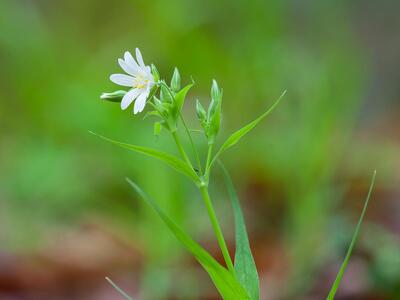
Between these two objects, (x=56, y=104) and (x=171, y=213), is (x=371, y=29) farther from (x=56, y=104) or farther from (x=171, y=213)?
(x=171, y=213)

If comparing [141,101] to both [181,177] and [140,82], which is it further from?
[181,177]

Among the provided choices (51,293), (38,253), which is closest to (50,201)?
(38,253)

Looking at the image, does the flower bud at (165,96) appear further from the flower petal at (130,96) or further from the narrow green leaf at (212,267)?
the narrow green leaf at (212,267)

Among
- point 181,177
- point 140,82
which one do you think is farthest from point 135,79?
point 181,177

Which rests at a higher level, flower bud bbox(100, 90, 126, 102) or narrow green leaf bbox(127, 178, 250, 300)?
flower bud bbox(100, 90, 126, 102)

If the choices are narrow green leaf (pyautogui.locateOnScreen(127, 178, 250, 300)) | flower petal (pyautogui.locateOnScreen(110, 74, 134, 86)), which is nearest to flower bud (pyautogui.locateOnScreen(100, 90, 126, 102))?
flower petal (pyautogui.locateOnScreen(110, 74, 134, 86))

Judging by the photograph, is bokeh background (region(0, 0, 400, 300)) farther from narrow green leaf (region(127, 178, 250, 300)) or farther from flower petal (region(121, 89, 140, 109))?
flower petal (region(121, 89, 140, 109))
